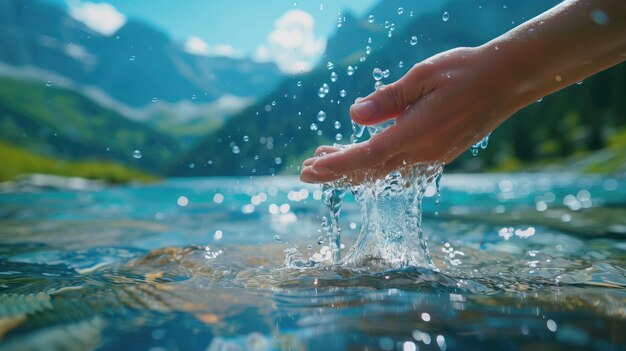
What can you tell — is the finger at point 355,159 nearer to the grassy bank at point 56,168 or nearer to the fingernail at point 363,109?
the fingernail at point 363,109

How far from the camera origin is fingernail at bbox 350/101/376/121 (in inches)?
115

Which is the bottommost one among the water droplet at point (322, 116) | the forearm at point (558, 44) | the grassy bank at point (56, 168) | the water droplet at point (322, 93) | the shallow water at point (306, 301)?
the shallow water at point (306, 301)

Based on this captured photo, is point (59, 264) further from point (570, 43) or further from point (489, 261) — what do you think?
point (570, 43)

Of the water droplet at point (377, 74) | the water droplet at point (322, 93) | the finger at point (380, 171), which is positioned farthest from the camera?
the water droplet at point (322, 93)

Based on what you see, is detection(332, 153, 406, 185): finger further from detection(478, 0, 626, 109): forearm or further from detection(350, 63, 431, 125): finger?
detection(478, 0, 626, 109): forearm

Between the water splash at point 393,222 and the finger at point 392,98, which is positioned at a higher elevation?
the finger at point 392,98

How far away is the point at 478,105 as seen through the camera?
9.23ft

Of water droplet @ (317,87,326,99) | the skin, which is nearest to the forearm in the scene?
the skin

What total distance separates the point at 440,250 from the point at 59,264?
4.06 meters

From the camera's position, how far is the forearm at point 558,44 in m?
2.71

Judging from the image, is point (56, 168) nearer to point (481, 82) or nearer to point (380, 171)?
point (380, 171)

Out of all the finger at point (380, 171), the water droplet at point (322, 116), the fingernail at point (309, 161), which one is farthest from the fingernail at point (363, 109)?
the water droplet at point (322, 116)

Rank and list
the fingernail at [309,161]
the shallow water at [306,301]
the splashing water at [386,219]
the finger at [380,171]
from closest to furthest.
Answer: the shallow water at [306,301] → the finger at [380,171] → the fingernail at [309,161] → the splashing water at [386,219]

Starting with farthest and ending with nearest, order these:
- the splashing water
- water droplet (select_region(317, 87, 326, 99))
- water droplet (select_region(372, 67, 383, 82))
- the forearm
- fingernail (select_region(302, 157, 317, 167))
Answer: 1. water droplet (select_region(317, 87, 326, 99))
2. water droplet (select_region(372, 67, 383, 82))
3. the splashing water
4. fingernail (select_region(302, 157, 317, 167))
5. the forearm
